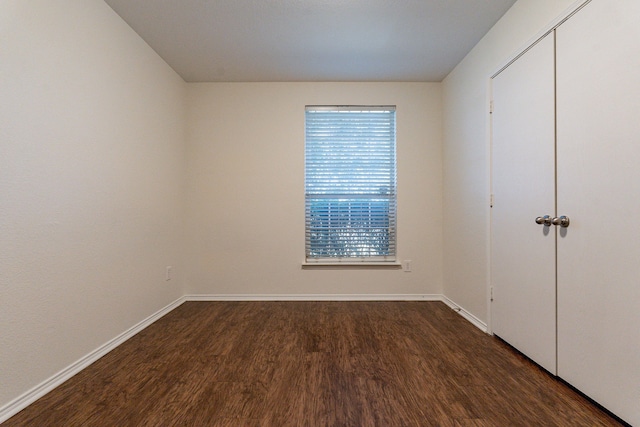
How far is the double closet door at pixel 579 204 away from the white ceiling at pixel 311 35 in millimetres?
706

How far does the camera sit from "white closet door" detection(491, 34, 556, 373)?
188cm

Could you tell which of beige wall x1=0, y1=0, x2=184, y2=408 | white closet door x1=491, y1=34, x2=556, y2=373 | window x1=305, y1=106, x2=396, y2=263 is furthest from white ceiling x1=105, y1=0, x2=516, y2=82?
white closet door x1=491, y1=34, x2=556, y2=373

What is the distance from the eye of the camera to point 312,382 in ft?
5.94

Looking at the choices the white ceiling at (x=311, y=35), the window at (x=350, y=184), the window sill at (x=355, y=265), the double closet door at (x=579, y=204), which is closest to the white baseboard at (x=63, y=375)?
the window sill at (x=355, y=265)

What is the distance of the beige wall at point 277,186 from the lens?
354cm

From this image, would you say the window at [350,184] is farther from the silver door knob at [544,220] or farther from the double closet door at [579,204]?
the silver door knob at [544,220]

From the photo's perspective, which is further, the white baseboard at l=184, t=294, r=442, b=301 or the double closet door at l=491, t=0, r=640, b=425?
the white baseboard at l=184, t=294, r=442, b=301

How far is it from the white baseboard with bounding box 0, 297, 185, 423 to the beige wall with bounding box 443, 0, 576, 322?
10.1 feet

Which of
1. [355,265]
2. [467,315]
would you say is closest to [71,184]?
[355,265]

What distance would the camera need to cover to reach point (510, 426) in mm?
1420

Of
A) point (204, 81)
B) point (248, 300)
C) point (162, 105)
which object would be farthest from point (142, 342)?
point (204, 81)

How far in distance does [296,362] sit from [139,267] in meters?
1.69

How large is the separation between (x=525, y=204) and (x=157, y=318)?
3.40 m

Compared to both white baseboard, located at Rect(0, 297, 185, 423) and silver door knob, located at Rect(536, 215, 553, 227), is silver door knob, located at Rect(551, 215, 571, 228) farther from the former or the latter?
white baseboard, located at Rect(0, 297, 185, 423)
